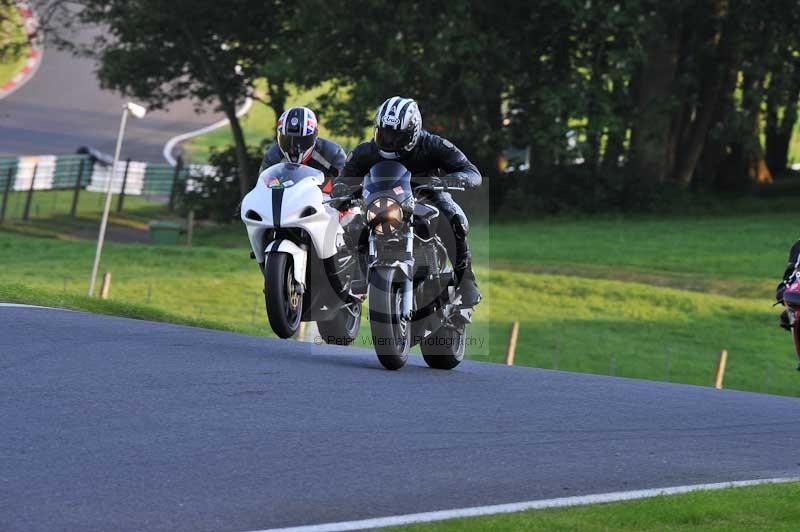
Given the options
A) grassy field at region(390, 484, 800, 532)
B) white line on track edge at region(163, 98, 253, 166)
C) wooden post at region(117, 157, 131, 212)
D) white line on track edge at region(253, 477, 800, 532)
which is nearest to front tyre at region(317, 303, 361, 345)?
white line on track edge at region(253, 477, 800, 532)

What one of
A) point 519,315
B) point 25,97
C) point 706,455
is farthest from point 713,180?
point 706,455

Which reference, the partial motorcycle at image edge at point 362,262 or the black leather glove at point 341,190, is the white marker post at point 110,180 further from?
the black leather glove at point 341,190

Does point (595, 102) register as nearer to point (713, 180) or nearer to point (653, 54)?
point (653, 54)

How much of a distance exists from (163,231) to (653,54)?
13758 millimetres

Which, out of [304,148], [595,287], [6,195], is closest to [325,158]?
[304,148]

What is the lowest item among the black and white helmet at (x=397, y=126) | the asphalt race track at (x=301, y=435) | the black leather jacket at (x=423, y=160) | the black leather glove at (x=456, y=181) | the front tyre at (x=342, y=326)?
the asphalt race track at (x=301, y=435)

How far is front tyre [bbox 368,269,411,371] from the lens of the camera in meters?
11.2

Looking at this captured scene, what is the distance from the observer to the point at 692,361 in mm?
26531

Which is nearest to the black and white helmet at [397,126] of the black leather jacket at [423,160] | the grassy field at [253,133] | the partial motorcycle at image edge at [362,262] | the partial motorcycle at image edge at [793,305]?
the black leather jacket at [423,160]

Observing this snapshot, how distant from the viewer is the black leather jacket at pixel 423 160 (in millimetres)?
12016

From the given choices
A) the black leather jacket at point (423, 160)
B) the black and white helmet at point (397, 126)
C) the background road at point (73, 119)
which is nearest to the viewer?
the black and white helmet at point (397, 126)

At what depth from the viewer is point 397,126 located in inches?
460

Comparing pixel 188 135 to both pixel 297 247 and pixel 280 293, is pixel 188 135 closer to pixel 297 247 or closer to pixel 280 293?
pixel 297 247

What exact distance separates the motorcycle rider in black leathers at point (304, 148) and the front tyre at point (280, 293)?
0.84m
